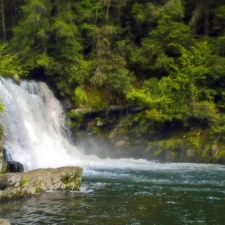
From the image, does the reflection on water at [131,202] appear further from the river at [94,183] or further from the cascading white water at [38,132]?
the cascading white water at [38,132]

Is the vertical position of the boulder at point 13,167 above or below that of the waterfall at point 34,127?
below

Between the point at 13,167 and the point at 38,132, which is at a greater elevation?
the point at 38,132

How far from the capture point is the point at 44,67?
81.1 feet

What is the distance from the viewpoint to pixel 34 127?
21.7 metres

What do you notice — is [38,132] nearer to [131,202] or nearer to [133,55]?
[133,55]

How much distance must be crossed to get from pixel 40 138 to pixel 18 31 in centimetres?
830

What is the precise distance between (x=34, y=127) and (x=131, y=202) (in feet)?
35.6

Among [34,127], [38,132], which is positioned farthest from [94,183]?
[34,127]

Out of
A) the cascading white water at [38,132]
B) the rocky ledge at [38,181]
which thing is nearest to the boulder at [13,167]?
the cascading white water at [38,132]

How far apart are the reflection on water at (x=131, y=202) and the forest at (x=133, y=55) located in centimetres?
674

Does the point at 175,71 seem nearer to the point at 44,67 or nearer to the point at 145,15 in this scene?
the point at 145,15

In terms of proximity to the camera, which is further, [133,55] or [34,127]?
[133,55]

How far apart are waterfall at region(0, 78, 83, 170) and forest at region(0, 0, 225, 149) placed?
1.01 metres

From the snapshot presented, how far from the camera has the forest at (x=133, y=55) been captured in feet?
75.4
